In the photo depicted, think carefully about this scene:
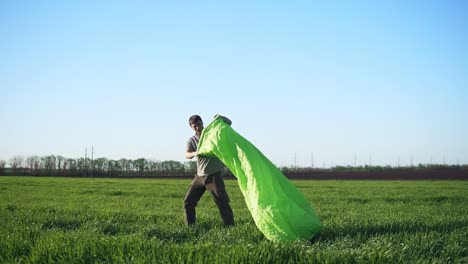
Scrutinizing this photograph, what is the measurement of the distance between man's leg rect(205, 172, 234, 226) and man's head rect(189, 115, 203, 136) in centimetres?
99

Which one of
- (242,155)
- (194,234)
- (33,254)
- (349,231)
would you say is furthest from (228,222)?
(33,254)

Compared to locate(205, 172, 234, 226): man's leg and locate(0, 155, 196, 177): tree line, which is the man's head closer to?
locate(205, 172, 234, 226): man's leg

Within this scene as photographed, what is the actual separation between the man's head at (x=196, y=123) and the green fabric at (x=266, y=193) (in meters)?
0.83

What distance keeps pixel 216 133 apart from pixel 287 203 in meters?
2.04

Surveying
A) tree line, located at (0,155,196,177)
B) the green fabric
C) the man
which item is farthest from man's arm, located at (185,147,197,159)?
tree line, located at (0,155,196,177)

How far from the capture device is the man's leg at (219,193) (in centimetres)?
775

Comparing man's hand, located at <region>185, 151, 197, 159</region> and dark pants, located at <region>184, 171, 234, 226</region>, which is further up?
man's hand, located at <region>185, 151, 197, 159</region>

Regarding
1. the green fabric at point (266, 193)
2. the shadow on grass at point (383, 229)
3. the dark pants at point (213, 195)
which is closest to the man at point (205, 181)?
the dark pants at point (213, 195)

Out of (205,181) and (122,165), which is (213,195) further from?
(122,165)

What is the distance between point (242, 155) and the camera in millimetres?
6766

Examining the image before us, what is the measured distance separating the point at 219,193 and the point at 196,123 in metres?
1.51

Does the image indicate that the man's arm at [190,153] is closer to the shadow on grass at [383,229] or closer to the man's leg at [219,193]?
the man's leg at [219,193]

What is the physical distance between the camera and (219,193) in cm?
776

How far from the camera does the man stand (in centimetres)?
779
